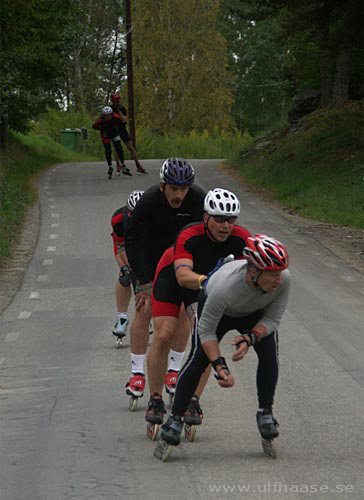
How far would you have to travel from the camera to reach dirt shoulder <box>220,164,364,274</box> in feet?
54.2

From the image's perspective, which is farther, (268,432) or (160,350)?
(160,350)

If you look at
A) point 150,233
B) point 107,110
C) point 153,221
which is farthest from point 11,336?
point 107,110

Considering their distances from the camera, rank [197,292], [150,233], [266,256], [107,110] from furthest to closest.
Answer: [107,110] → [150,233] → [197,292] → [266,256]

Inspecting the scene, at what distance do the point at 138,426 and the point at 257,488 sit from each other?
1720mm

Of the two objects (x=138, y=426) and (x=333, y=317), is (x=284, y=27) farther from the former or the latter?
(x=138, y=426)

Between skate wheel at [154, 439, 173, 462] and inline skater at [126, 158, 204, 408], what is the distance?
4.34 ft

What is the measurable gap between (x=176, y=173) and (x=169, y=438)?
2032mm

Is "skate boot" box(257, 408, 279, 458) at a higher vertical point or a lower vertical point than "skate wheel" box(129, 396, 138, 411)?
higher

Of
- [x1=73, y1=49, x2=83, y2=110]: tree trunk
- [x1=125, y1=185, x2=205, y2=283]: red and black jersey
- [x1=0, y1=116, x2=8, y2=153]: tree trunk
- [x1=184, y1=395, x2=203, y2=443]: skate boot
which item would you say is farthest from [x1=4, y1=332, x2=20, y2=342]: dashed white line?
[x1=73, y1=49, x2=83, y2=110]: tree trunk

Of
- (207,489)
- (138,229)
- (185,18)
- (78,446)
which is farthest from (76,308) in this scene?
(185,18)

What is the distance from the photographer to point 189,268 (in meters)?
6.54

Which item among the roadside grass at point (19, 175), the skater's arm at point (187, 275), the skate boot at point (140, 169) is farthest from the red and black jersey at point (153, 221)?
the skate boot at point (140, 169)

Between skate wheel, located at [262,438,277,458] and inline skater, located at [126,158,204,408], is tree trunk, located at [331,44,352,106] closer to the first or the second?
inline skater, located at [126,158,204,408]

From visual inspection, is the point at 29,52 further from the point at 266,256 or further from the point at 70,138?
the point at 266,256
